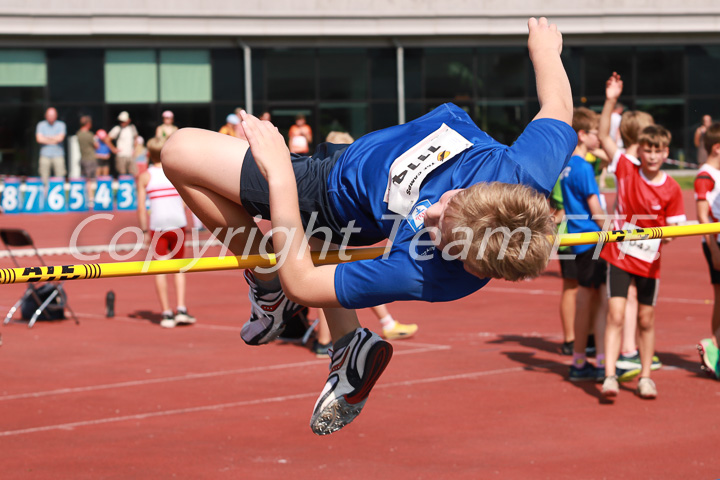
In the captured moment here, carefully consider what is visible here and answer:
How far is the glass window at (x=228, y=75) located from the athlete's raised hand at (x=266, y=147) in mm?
29101

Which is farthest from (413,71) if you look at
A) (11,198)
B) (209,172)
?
(209,172)

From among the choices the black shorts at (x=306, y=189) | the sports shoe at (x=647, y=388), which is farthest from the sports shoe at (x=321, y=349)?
the black shorts at (x=306, y=189)

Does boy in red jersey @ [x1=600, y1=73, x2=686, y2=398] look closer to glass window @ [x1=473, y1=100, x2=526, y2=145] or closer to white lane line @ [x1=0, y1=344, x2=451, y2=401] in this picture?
white lane line @ [x1=0, y1=344, x2=451, y2=401]

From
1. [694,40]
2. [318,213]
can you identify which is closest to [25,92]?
[694,40]

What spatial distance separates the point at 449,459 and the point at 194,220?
1360 centimetres

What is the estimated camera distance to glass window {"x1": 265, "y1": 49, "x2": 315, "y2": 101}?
33.0m

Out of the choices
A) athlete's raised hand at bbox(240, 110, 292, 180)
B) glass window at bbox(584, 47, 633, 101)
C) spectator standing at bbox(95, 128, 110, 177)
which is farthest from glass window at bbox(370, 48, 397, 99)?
athlete's raised hand at bbox(240, 110, 292, 180)

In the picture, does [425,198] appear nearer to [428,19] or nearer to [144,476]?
[144,476]

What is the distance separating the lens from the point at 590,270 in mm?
8578

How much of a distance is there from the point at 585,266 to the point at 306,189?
4.89 metres

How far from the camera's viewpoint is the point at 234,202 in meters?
4.46

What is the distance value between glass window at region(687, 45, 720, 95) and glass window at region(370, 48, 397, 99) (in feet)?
32.5

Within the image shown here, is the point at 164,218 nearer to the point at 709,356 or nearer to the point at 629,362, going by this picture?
the point at 629,362

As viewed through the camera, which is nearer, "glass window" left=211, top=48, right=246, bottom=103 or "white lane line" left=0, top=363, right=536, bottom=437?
"white lane line" left=0, top=363, right=536, bottom=437
